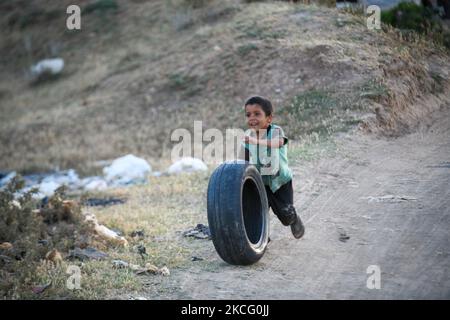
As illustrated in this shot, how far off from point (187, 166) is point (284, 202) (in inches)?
246

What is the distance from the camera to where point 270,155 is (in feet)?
21.1

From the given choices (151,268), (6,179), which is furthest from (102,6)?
(151,268)

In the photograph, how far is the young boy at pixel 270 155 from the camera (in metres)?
6.26

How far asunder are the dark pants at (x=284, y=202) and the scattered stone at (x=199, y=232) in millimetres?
1236

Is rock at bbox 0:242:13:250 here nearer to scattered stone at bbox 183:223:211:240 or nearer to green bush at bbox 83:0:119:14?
scattered stone at bbox 183:223:211:240

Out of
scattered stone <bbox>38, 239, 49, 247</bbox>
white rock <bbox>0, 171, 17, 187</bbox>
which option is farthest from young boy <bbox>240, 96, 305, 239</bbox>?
white rock <bbox>0, 171, 17, 187</bbox>

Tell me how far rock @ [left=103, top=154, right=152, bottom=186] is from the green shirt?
680cm

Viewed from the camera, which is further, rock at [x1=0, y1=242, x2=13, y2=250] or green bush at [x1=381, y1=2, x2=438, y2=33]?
green bush at [x1=381, y1=2, x2=438, y2=33]

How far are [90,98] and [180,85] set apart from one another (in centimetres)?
381

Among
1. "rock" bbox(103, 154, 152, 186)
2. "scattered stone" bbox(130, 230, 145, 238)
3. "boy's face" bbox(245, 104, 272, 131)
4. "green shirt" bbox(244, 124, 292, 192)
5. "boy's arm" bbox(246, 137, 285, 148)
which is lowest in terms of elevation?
"rock" bbox(103, 154, 152, 186)

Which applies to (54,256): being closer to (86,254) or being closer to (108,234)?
(86,254)

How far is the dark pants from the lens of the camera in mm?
6617

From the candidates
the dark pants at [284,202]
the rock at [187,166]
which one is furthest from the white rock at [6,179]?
the dark pants at [284,202]

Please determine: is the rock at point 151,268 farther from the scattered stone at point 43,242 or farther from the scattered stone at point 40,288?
the scattered stone at point 43,242
